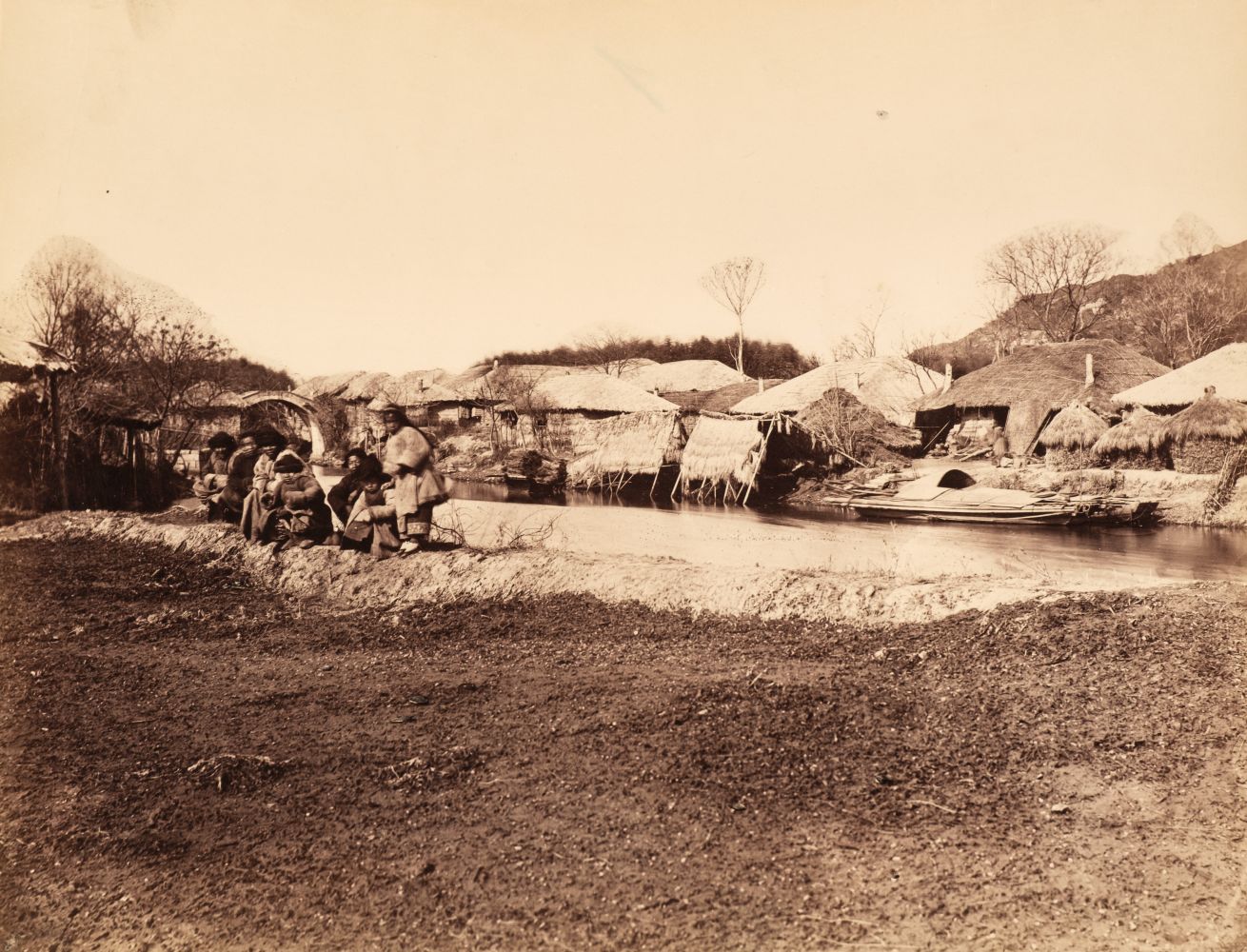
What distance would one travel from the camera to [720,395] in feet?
Result: 82.9

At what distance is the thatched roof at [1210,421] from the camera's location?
1072 cm

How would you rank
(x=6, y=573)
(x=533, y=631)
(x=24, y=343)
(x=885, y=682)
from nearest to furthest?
(x=885, y=682) < (x=533, y=631) < (x=6, y=573) < (x=24, y=343)

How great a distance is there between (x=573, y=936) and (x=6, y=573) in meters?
6.73

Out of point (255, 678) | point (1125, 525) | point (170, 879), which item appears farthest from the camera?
point (1125, 525)

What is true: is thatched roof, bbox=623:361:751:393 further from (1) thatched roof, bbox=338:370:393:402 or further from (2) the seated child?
(2) the seated child

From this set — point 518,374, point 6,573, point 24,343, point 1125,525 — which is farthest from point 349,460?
point 518,374

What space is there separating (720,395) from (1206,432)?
15.3m

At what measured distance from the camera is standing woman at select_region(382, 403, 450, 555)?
6363 millimetres

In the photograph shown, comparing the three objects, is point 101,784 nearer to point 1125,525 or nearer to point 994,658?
point 994,658

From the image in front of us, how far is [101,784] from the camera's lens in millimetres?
2953

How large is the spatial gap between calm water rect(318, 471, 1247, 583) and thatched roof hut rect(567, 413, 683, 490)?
2.67 metres

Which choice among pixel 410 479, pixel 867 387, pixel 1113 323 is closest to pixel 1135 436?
pixel 1113 323

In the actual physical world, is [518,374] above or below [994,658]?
above

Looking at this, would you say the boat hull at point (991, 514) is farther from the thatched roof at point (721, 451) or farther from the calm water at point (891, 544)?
the thatched roof at point (721, 451)
